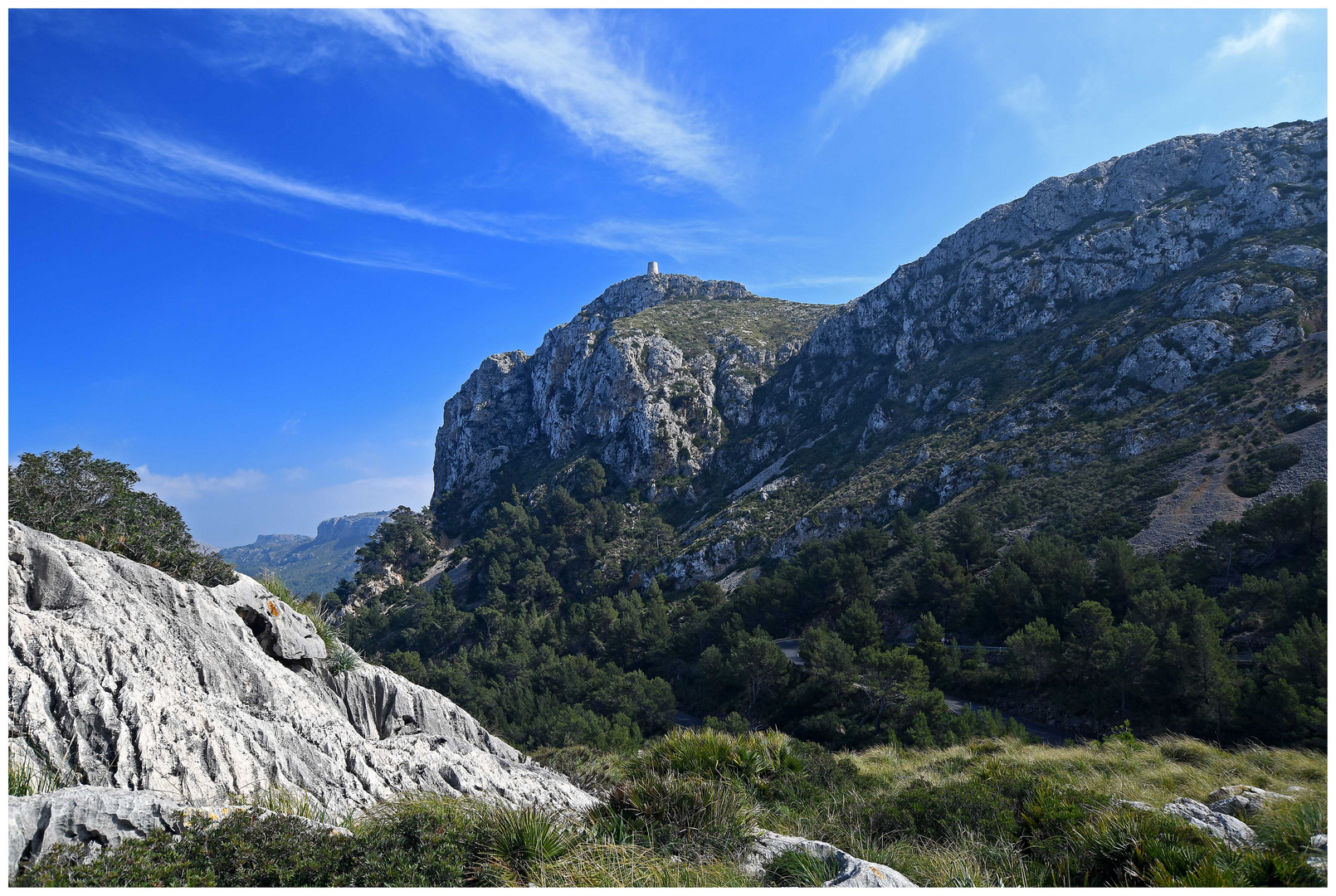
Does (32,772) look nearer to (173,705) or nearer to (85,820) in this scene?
(173,705)

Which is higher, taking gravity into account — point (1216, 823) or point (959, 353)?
point (959, 353)

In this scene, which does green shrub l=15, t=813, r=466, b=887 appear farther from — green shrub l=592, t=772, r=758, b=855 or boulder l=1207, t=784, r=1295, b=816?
boulder l=1207, t=784, r=1295, b=816

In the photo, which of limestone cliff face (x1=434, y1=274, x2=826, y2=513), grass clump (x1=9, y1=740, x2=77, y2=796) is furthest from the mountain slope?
grass clump (x1=9, y1=740, x2=77, y2=796)

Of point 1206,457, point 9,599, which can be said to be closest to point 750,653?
point 9,599

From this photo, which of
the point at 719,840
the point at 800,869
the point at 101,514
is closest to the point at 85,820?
the point at 719,840

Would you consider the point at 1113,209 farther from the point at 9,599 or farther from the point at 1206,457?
the point at 9,599

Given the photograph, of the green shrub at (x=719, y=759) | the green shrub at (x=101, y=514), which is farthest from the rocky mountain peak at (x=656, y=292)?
the green shrub at (x=719, y=759)
